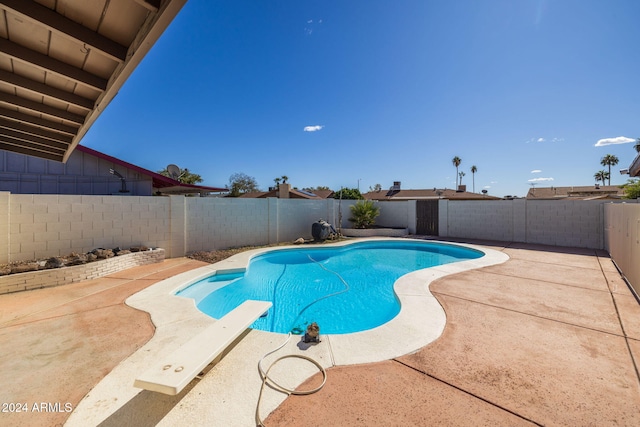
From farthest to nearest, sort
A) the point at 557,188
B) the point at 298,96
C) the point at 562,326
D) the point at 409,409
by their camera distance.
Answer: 1. the point at 557,188
2. the point at 298,96
3. the point at 562,326
4. the point at 409,409

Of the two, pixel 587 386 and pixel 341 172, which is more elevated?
pixel 341 172

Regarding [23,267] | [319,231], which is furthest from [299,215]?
[23,267]

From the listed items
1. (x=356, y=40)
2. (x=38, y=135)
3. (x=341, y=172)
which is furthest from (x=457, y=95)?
(x=341, y=172)

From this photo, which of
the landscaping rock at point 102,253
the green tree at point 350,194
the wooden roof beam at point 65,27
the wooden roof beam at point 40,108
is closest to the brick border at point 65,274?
the landscaping rock at point 102,253

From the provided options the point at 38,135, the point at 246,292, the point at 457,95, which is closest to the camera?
the point at 38,135

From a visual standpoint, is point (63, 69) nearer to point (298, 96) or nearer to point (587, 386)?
point (587, 386)

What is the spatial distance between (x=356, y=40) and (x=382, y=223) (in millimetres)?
10142

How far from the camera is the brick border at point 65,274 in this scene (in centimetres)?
498

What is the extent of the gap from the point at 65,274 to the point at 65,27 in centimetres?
605

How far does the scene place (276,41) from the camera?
10.8m

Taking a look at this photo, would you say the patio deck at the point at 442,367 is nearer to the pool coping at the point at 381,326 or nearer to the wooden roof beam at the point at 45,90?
the pool coping at the point at 381,326

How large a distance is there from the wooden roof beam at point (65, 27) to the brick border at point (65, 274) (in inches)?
234

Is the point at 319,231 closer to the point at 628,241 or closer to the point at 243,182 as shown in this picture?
the point at 628,241

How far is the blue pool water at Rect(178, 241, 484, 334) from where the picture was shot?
4.89 metres
